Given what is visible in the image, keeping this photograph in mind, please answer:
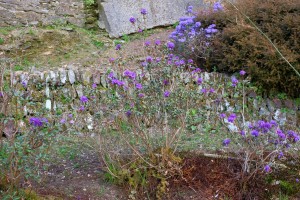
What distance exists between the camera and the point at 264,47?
5750 mm

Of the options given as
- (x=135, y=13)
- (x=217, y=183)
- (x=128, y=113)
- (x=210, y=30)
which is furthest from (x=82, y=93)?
(x=135, y=13)

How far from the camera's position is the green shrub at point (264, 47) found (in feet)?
18.6

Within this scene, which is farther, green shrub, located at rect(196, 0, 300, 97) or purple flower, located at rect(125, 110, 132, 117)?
green shrub, located at rect(196, 0, 300, 97)

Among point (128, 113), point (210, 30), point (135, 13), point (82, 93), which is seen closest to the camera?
point (128, 113)

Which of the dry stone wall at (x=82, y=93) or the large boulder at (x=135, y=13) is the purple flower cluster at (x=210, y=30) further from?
the large boulder at (x=135, y=13)

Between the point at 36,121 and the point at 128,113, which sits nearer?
the point at 36,121

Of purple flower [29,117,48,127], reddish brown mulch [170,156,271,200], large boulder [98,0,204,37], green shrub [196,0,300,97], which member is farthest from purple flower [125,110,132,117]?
large boulder [98,0,204,37]

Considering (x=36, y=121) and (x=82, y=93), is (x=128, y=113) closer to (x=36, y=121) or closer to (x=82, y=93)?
(x=36, y=121)

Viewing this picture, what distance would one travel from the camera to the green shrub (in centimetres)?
568

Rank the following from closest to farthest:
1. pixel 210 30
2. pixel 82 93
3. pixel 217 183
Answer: pixel 217 183 → pixel 82 93 → pixel 210 30

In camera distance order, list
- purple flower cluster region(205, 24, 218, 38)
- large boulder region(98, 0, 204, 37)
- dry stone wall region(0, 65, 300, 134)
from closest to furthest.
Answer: dry stone wall region(0, 65, 300, 134)
purple flower cluster region(205, 24, 218, 38)
large boulder region(98, 0, 204, 37)

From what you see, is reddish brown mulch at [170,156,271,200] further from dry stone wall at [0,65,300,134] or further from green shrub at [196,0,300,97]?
green shrub at [196,0,300,97]

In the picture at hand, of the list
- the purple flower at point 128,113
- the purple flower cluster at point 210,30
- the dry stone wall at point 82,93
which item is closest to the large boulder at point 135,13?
the purple flower cluster at point 210,30

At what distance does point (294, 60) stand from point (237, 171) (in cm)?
233
